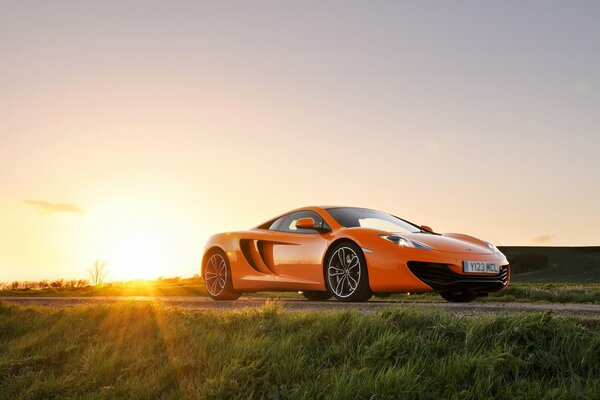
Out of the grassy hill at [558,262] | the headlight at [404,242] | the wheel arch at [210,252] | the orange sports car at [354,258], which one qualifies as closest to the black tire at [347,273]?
the orange sports car at [354,258]

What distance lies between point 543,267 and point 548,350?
3330 centimetres

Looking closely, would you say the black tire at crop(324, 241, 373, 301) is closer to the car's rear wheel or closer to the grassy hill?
the car's rear wheel

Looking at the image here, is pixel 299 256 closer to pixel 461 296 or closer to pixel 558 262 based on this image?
pixel 461 296

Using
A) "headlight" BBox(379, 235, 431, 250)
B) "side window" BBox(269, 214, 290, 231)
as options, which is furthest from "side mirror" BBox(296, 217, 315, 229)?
"side window" BBox(269, 214, 290, 231)

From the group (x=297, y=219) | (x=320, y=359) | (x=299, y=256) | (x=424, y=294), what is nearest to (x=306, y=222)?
(x=299, y=256)

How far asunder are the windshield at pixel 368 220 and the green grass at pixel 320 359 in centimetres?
300

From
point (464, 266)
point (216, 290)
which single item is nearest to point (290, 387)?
point (464, 266)

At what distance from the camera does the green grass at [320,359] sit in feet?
16.2

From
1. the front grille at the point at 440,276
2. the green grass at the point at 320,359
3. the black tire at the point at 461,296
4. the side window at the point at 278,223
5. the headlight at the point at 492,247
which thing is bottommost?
the green grass at the point at 320,359

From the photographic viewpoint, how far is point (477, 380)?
15.9 ft

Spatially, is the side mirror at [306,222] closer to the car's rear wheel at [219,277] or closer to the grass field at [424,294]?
the car's rear wheel at [219,277]

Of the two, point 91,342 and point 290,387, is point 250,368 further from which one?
point 91,342

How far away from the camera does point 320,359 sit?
5.55 metres

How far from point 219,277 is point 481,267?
4775 mm
